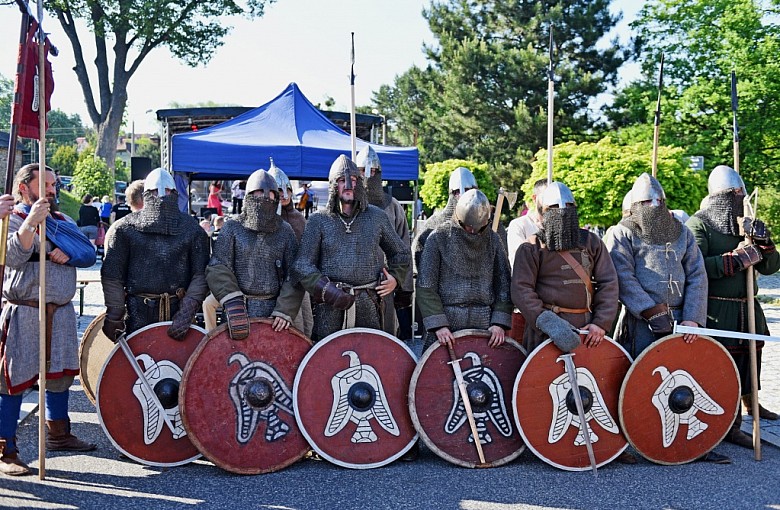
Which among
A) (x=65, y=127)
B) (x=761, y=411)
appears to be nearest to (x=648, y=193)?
(x=761, y=411)

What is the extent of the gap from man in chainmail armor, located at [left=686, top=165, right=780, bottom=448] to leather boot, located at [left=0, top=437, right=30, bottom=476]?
391 centimetres

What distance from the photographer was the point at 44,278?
392 cm

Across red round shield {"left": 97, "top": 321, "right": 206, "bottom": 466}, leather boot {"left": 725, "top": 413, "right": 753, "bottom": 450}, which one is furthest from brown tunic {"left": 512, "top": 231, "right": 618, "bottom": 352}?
red round shield {"left": 97, "top": 321, "right": 206, "bottom": 466}

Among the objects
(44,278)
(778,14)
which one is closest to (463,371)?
(44,278)

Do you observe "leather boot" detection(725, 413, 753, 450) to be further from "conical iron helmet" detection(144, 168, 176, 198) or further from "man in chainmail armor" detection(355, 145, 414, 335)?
"conical iron helmet" detection(144, 168, 176, 198)

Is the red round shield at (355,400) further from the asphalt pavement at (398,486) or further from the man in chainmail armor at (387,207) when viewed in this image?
the man in chainmail armor at (387,207)

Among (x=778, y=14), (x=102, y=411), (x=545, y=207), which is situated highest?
(x=778, y=14)

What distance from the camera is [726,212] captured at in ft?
15.5

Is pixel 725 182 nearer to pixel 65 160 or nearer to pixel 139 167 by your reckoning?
pixel 139 167

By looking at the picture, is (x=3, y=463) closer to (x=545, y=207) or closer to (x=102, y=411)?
(x=102, y=411)

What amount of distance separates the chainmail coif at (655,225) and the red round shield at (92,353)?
3307 mm

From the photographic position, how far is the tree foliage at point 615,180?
13680mm

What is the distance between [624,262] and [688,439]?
1.01 meters

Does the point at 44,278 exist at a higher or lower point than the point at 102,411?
higher
